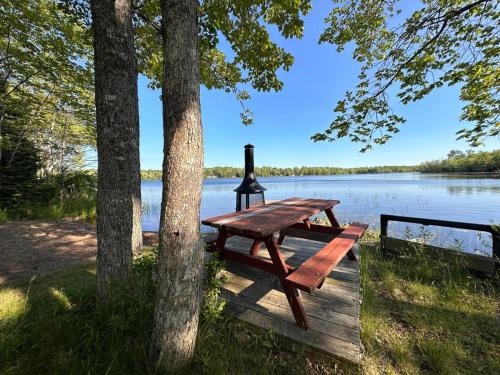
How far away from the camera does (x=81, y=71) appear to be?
5898 mm

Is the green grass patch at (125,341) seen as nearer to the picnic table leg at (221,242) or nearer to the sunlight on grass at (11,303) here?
the sunlight on grass at (11,303)

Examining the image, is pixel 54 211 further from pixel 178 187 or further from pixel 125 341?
pixel 178 187

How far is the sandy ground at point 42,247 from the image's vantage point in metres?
3.37

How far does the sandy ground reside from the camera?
337 cm

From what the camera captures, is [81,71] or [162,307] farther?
[81,71]

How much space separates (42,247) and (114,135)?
4.03 meters

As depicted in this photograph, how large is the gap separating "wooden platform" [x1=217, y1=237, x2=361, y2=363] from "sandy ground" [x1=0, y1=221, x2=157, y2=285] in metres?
2.99

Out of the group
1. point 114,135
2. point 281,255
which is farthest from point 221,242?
point 114,135

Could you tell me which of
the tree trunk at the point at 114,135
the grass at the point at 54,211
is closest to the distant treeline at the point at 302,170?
the grass at the point at 54,211

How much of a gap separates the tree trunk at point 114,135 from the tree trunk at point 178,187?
80cm

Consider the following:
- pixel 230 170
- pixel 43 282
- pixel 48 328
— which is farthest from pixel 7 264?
pixel 230 170

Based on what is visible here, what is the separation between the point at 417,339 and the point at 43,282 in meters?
4.37

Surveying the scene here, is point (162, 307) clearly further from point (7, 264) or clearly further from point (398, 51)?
point (398, 51)

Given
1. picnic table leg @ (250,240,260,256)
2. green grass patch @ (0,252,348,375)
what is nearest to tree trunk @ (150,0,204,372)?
green grass patch @ (0,252,348,375)
